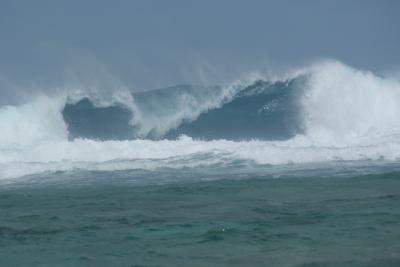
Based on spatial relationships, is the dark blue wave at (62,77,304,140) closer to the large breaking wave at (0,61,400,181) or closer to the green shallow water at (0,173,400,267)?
the large breaking wave at (0,61,400,181)

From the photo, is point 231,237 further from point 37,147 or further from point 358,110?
point 358,110

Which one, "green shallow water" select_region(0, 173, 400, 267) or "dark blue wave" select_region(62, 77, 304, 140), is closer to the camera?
"green shallow water" select_region(0, 173, 400, 267)

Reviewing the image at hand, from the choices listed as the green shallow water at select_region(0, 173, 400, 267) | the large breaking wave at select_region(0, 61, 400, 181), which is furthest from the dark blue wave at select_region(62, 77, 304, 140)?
the green shallow water at select_region(0, 173, 400, 267)

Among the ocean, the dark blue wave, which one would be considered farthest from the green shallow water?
the dark blue wave

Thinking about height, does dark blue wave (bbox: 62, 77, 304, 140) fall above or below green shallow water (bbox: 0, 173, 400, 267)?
above

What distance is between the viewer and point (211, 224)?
1137 centimetres

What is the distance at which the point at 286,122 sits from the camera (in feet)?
99.9

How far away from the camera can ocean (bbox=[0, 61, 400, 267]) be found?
9680mm

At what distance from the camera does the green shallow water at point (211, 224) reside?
9.17 metres

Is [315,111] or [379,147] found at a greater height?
[315,111]

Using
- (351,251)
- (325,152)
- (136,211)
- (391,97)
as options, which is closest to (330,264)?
(351,251)

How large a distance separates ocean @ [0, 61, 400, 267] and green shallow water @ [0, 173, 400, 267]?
0.03 meters

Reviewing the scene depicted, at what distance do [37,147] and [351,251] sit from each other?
2123cm

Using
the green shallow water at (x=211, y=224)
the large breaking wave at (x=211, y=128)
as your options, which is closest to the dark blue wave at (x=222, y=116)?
the large breaking wave at (x=211, y=128)
